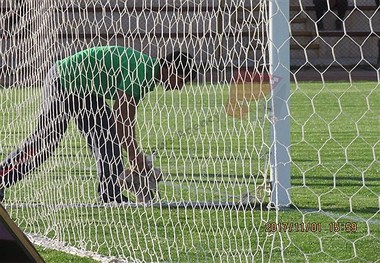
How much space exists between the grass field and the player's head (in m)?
0.09

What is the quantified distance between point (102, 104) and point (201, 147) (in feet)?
2.43

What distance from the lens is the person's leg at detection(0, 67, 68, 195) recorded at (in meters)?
7.21

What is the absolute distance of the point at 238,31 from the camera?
18.0 ft

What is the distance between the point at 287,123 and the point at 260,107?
4.13 feet

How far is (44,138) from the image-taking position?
7.34 metres

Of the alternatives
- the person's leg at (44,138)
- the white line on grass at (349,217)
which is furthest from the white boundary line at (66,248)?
the white line on grass at (349,217)

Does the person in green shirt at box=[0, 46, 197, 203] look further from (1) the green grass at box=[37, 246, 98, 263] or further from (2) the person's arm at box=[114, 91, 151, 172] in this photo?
(1) the green grass at box=[37, 246, 98, 263]

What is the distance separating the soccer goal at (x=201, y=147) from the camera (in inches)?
219

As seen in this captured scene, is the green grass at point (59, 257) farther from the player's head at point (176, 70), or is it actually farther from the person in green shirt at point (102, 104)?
the player's head at point (176, 70)

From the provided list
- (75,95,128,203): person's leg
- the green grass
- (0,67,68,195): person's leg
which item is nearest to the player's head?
(75,95,128,203): person's leg

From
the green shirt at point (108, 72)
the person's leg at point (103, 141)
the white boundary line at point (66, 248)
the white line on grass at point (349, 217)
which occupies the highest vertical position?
the green shirt at point (108, 72)

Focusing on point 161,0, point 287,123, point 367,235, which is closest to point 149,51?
point 161,0
